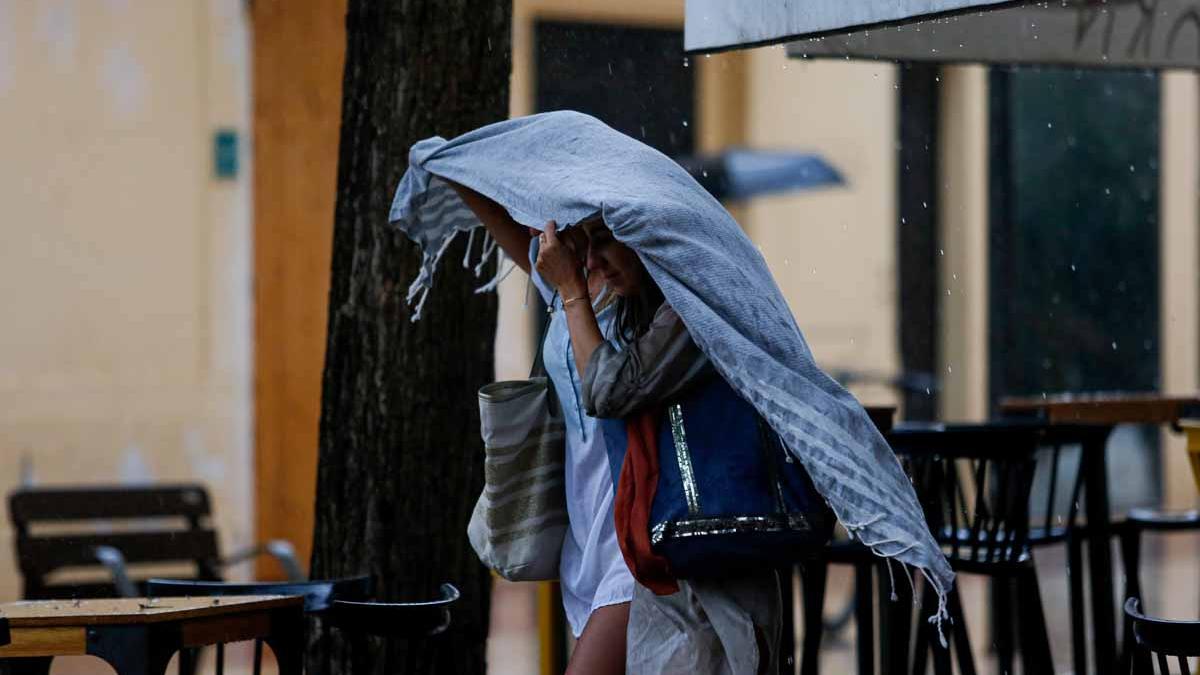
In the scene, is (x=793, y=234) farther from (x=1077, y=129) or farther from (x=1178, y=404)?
(x=1178, y=404)

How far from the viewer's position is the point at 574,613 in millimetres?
3781

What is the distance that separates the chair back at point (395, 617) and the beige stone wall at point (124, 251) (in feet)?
20.9

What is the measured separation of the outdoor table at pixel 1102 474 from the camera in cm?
582

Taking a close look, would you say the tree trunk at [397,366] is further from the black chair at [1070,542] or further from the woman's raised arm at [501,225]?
the black chair at [1070,542]

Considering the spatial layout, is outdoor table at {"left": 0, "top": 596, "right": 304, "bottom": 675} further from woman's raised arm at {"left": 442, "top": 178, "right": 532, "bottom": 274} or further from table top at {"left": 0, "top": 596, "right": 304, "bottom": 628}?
woman's raised arm at {"left": 442, "top": 178, "right": 532, "bottom": 274}

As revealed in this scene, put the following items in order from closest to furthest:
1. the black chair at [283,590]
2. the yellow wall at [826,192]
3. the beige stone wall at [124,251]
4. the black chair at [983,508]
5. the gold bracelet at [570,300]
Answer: the gold bracelet at [570,300] < the black chair at [283,590] < the black chair at [983,508] < the beige stone wall at [124,251] < the yellow wall at [826,192]

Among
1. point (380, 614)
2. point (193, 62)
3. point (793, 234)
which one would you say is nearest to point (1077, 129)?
point (793, 234)

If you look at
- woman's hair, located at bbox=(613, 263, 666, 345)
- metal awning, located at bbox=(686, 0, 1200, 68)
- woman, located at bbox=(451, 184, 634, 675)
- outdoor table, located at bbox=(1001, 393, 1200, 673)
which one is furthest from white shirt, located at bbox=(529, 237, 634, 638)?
outdoor table, located at bbox=(1001, 393, 1200, 673)

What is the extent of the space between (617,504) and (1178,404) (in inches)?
130

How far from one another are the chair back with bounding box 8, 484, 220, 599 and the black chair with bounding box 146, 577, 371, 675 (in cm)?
256

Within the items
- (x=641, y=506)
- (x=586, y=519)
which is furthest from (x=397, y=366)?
(x=641, y=506)

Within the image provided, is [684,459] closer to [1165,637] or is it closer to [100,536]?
[1165,637]

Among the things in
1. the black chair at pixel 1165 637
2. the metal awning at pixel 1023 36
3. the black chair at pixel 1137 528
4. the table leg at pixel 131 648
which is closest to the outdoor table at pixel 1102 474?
the black chair at pixel 1137 528

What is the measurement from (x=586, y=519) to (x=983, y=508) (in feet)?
5.42
